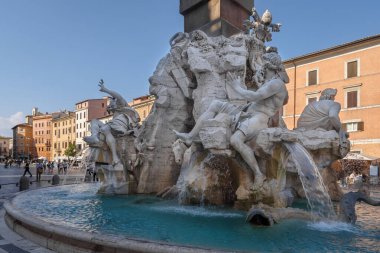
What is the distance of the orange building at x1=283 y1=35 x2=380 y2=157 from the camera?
91.3ft

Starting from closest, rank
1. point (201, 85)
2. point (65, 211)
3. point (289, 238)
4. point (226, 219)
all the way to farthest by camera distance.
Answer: point (289, 238) → point (226, 219) → point (65, 211) → point (201, 85)

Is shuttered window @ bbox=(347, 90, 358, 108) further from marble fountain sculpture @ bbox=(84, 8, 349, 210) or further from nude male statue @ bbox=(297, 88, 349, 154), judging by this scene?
nude male statue @ bbox=(297, 88, 349, 154)

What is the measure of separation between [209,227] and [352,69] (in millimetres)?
28477

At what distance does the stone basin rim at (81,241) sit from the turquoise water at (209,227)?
0.38 meters

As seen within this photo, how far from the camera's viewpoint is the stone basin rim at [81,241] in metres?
3.35

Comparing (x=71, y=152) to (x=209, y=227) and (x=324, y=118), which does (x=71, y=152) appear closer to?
(x=324, y=118)

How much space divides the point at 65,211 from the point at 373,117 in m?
26.7

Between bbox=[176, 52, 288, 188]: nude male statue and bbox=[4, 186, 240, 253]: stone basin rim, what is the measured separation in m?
→ 2.89

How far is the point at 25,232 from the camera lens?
4.85 meters

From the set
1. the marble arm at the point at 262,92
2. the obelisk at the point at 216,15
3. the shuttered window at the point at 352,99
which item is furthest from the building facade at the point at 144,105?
the marble arm at the point at 262,92

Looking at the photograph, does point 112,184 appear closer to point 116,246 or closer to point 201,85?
point 201,85

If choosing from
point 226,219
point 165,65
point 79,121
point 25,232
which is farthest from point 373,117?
point 79,121

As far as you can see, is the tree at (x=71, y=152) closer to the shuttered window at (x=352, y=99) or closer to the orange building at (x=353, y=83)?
the orange building at (x=353, y=83)

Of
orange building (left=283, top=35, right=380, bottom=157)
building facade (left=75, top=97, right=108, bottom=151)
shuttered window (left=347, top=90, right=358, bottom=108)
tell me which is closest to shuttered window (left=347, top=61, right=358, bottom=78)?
orange building (left=283, top=35, right=380, bottom=157)
